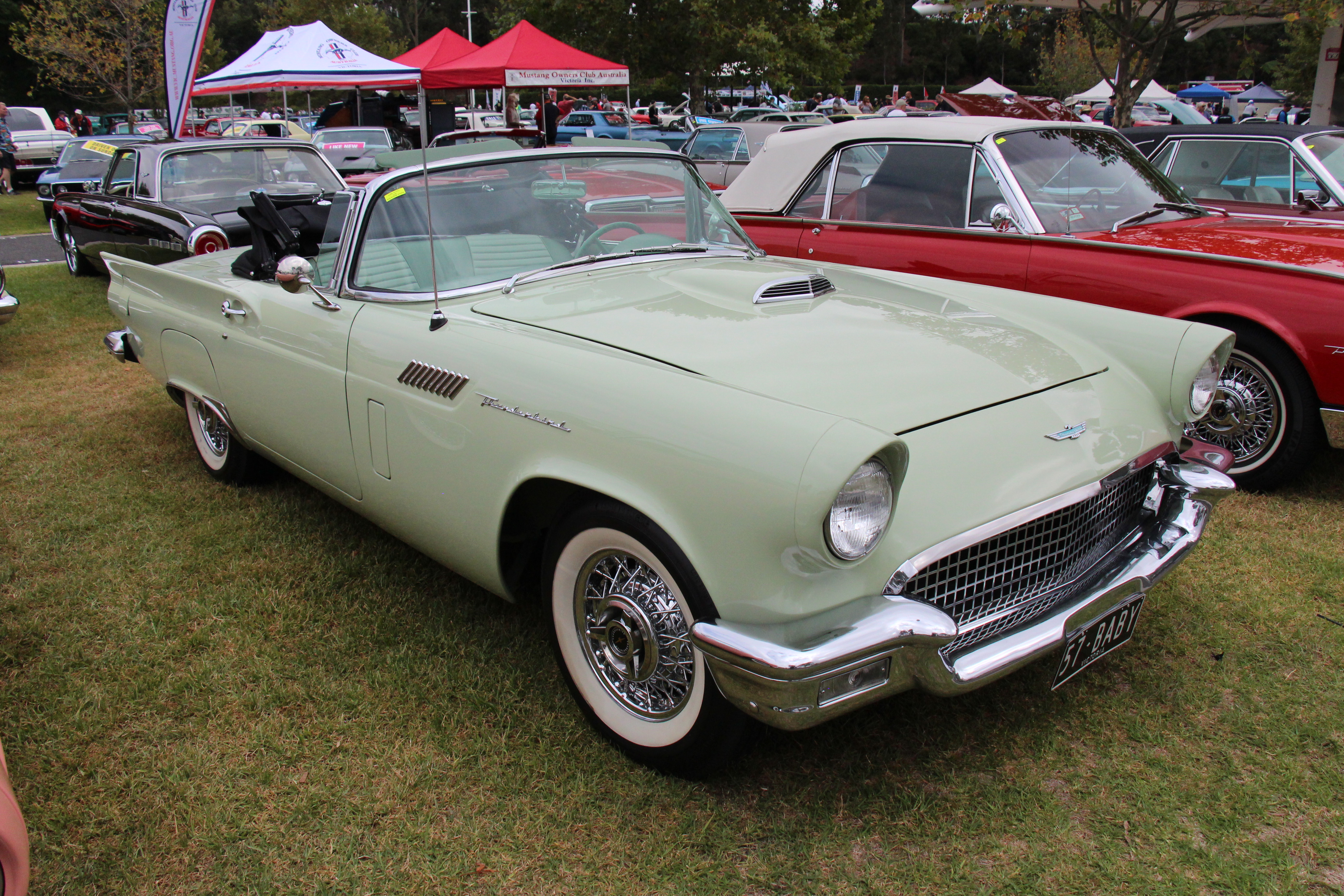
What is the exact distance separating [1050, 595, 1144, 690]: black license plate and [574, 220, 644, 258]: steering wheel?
1890mm

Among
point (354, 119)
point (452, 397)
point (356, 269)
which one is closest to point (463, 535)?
point (452, 397)

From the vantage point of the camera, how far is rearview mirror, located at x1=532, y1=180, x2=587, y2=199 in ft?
10.3

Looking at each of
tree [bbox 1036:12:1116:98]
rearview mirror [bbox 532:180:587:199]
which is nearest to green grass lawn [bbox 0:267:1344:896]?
rearview mirror [bbox 532:180:587:199]

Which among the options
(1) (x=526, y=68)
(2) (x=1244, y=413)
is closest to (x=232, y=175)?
(2) (x=1244, y=413)

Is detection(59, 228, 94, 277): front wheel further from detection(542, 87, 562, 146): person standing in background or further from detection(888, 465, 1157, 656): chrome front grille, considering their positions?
detection(888, 465, 1157, 656): chrome front grille

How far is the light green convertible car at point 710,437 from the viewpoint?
6.31 feet

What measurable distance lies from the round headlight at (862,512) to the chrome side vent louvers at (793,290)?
1023mm

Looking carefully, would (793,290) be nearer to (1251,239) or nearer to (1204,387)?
(1204,387)

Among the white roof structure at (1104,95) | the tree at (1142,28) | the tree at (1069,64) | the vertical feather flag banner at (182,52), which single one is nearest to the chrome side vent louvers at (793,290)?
the tree at (1142,28)

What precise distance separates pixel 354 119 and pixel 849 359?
2114 centimetres

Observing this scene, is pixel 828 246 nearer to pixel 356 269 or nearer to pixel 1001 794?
pixel 356 269

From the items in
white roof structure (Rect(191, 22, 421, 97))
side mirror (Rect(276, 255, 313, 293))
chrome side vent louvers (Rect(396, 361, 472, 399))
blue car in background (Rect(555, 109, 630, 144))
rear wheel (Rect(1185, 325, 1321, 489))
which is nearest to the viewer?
chrome side vent louvers (Rect(396, 361, 472, 399))

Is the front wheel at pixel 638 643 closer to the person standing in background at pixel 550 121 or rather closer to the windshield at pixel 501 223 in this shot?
the windshield at pixel 501 223

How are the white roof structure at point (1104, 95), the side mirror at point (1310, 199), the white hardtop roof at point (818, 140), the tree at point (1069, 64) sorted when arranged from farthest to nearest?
1. the tree at point (1069, 64)
2. the white roof structure at point (1104, 95)
3. the side mirror at point (1310, 199)
4. the white hardtop roof at point (818, 140)
